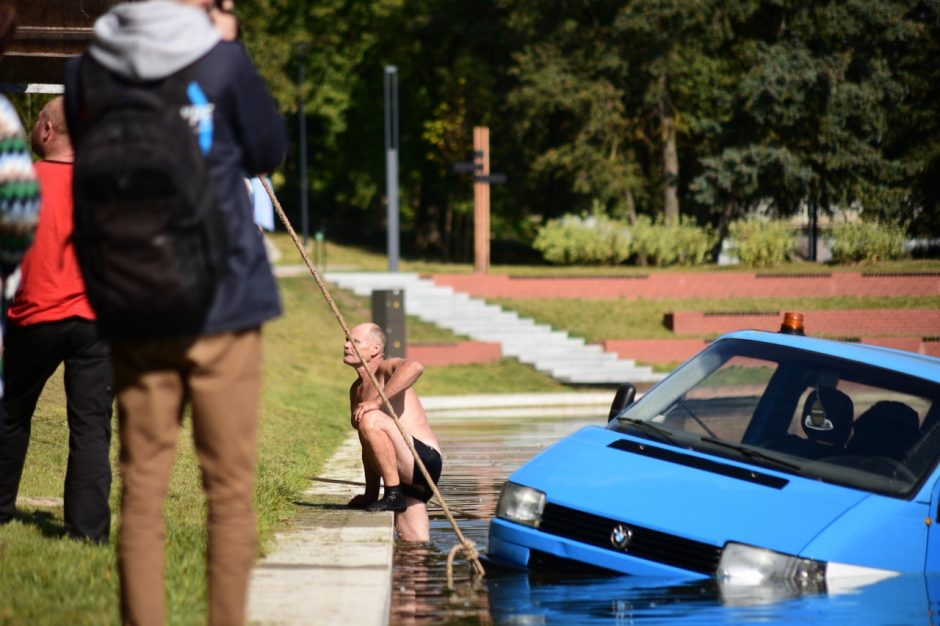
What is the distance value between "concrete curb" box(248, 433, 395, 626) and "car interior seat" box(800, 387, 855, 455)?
7.06ft

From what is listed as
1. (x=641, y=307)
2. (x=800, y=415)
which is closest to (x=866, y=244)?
(x=641, y=307)

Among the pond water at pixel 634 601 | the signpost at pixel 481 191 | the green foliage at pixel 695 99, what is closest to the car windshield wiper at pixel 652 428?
the pond water at pixel 634 601

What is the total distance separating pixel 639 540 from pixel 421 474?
2218mm

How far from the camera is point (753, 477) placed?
23.7ft

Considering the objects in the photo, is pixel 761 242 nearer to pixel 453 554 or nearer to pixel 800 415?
pixel 800 415

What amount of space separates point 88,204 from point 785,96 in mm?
46038

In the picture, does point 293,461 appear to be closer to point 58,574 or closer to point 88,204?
point 58,574

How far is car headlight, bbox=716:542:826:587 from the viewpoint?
6629mm

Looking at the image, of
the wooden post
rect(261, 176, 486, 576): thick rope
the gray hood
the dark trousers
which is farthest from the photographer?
the wooden post

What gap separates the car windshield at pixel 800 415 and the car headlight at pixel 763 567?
2.34 ft

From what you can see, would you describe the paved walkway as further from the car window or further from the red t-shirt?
the car window

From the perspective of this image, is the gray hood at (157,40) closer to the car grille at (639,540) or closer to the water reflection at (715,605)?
→ the water reflection at (715,605)

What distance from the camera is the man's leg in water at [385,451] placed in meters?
8.52

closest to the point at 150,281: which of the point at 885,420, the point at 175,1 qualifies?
the point at 175,1
